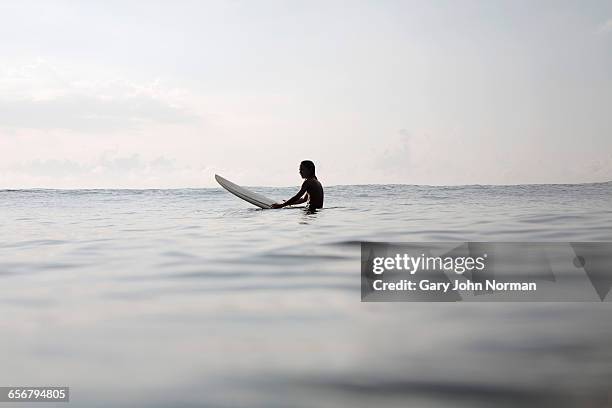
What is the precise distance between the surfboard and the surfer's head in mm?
2142

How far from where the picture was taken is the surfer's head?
1102 cm

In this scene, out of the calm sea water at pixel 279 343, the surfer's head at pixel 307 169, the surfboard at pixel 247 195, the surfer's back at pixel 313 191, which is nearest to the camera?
the calm sea water at pixel 279 343

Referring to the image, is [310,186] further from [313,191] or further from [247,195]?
[247,195]

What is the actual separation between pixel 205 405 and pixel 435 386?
2.76 feet

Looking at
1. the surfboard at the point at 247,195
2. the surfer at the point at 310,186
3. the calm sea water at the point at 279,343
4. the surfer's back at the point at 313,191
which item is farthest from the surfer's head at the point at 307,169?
the calm sea water at the point at 279,343

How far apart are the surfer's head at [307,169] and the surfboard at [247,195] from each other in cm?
214

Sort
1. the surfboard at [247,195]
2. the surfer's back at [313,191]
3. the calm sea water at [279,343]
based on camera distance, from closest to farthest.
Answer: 1. the calm sea water at [279,343]
2. the surfer's back at [313,191]
3. the surfboard at [247,195]

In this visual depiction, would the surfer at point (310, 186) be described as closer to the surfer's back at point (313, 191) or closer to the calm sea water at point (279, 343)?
the surfer's back at point (313, 191)

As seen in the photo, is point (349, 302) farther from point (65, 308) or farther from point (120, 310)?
point (65, 308)

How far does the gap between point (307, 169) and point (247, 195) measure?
3.22 metres

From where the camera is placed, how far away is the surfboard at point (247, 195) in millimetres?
13298

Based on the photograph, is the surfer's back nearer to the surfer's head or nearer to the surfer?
the surfer

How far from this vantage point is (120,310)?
9.83 feet

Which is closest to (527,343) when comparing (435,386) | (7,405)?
(435,386)
